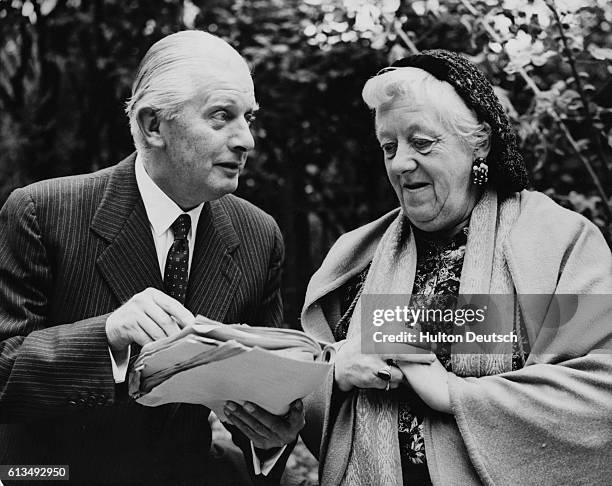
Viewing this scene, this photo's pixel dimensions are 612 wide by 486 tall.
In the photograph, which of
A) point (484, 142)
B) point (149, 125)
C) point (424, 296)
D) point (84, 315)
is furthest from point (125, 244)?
point (484, 142)

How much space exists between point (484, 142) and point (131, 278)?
1203 mm

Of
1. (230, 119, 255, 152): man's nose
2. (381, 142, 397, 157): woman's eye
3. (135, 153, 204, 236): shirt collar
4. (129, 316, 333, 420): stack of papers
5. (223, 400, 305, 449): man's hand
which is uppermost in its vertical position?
(230, 119, 255, 152): man's nose

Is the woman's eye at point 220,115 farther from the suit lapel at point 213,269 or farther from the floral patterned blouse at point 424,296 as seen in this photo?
the floral patterned blouse at point 424,296

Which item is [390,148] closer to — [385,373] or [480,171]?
[480,171]

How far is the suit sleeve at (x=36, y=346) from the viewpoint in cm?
237

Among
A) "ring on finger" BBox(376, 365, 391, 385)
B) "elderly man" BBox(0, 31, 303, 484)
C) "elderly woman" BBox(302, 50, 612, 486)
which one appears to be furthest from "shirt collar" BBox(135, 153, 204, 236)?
"ring on finger" BBox(376, 365, 391, 385)

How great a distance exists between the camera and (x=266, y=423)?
2396mm

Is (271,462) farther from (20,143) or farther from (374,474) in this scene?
(20,143)

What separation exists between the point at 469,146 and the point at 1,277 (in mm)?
1508

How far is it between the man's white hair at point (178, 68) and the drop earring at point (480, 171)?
0.82 meters

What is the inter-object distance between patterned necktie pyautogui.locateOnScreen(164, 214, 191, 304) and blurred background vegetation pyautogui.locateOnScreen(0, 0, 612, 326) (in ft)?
5.37

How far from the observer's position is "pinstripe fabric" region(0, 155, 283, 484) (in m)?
2.39

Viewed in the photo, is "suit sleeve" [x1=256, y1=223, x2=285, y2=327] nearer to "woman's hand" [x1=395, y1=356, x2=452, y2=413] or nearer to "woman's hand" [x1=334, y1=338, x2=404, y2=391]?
"woman's hand" [x1=334, y1=338, x2=404, y2=391]

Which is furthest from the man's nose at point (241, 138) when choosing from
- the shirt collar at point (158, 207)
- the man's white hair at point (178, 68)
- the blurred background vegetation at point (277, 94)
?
the blurred background vegetation at point (277, 94)
